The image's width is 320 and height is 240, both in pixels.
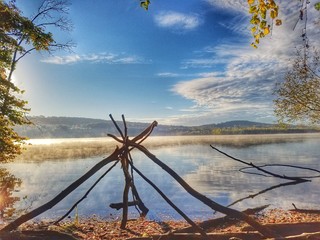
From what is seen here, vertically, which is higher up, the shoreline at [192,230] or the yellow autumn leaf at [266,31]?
the yellow autumn leaf at [266,31]

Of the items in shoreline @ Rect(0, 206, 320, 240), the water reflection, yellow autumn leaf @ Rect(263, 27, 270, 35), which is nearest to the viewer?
yellow autumn leaf @ Rect(263, 27, 270, 35)

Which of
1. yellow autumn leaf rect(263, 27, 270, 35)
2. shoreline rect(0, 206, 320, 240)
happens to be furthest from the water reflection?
yellow autumn leaf rect(263, 27, 270, 35)

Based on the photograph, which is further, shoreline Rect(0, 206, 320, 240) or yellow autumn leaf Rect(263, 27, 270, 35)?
shoreline Rect(0, 206, 320, 240)

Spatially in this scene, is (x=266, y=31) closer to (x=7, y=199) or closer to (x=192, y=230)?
(x=192, y=230)

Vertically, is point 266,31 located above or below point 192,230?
above

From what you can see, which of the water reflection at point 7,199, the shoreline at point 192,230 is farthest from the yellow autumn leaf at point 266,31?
the water reflection at point 7,199

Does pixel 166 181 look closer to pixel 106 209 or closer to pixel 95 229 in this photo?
pixel 106 209

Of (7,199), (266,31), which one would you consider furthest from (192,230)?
(7,199)

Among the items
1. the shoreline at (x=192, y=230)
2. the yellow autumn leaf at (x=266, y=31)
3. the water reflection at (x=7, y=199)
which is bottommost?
the water reflection at (x=7, y=199)

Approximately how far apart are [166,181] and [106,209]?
1448 centimetres

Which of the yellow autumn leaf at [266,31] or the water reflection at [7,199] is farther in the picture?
the water reflection at [7,199]

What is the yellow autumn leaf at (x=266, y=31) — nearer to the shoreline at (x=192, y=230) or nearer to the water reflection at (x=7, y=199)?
the shoreline at (x=192, y=230)

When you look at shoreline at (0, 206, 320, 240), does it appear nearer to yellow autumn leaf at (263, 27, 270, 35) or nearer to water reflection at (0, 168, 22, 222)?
yellow autumn leaf at (263, 27, 270, 35)

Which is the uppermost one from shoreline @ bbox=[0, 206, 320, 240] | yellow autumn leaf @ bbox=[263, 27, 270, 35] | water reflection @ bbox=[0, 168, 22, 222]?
yellow autumn leaf @ bbox=[263, 27, 270, 35]
